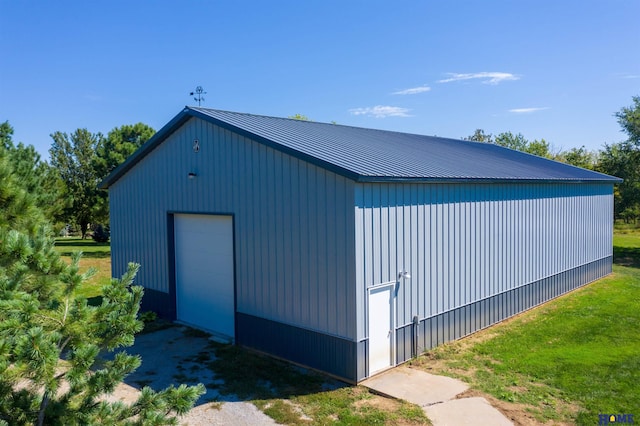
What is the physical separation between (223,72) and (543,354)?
57.8 feet

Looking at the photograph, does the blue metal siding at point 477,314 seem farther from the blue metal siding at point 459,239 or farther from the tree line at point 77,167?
the tree line at point 77,167

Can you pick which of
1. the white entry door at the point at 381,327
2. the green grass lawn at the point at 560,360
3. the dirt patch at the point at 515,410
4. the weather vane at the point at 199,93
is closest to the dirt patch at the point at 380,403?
the white entry door at the point at 381,327

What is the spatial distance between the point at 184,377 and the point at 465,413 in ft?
15.7

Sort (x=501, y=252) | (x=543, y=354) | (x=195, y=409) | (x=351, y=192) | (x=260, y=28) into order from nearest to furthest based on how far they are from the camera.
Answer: (x=195, y=409) → (x=351, y=192) → (x=543, y=354) → (x=501, y=252) → (x=260, y=28)

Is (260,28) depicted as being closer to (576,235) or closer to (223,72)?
(223,72)

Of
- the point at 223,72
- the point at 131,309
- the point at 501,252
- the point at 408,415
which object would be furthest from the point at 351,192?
the point at 223,72

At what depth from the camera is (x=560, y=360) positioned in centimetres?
929

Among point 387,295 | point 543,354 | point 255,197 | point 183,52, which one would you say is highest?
point 183,52

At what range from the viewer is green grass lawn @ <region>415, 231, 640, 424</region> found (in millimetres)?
7488

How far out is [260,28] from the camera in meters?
18.3

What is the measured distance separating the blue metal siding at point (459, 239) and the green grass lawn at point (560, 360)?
3.05ft

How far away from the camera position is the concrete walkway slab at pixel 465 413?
6.89m

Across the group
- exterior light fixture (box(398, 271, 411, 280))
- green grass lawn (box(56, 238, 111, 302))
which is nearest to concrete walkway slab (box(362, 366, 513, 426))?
exterior light fixture (box(398, 271, 411, 280))

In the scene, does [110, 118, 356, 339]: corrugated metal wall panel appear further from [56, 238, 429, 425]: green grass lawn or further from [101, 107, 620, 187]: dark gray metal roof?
[56, 238, 429, 425]: green grass lawn
